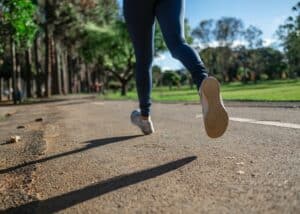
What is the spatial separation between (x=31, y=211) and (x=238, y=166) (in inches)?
47.4

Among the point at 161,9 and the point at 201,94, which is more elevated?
the point at 161,9

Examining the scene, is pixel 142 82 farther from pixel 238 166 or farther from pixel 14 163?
pixel 238 166

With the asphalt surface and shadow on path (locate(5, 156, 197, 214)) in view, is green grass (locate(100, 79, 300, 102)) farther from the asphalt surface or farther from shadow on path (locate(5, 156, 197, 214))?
shadow on path (locate(5, 156, 197, 214))

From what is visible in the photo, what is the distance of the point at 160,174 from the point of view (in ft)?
9.27

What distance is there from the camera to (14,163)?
3695 mm

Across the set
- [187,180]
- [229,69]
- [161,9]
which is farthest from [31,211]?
[229,69]

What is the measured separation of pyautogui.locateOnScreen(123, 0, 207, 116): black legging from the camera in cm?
370

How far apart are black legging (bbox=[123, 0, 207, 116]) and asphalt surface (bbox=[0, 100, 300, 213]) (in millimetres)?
541

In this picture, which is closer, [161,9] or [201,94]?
[201,94]

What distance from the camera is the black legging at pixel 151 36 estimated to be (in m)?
3.70

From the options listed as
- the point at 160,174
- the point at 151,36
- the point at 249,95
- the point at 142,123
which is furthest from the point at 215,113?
the point at 249,95

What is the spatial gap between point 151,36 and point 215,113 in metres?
1.34

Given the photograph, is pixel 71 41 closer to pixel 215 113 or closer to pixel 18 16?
pixel 18 16

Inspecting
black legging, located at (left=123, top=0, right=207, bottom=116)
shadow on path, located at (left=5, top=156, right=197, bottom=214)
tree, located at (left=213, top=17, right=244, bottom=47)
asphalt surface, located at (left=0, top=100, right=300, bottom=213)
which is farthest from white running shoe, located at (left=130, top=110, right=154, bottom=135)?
tree, located at (left=213, top=17, right=244, bottom=47)
